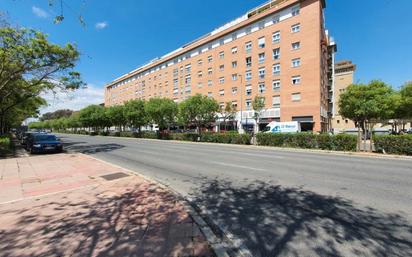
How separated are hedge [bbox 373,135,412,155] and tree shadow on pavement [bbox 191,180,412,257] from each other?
478 inches

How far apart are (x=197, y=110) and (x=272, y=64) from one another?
16.4 meters

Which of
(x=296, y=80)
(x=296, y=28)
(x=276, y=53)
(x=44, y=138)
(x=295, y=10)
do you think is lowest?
(x=44, y=138)

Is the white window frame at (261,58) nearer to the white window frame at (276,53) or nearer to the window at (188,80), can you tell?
the white window frame at (276,53)

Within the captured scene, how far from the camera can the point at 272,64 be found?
36750mm

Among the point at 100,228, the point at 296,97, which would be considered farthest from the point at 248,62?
the point at 100,228

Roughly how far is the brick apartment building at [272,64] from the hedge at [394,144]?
57.8ft

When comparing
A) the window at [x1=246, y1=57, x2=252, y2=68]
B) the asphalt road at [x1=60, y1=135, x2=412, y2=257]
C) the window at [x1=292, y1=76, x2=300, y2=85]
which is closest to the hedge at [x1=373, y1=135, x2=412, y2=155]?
the asphalt road at [x1=60, y1=135, x2=412, y2=257]

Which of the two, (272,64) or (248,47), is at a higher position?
(248,47)

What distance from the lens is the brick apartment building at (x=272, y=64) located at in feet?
106

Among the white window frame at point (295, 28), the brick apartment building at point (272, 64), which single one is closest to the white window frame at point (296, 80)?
the brick apartment building at point (272, 64)

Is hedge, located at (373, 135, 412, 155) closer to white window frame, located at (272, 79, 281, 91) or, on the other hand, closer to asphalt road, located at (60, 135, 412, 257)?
asphalt road, located at (60, 135, 412, 257)

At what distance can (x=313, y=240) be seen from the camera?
3387 millimetres

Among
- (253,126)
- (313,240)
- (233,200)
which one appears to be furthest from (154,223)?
(253,126)

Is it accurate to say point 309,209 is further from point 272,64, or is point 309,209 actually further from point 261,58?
point 261,58
